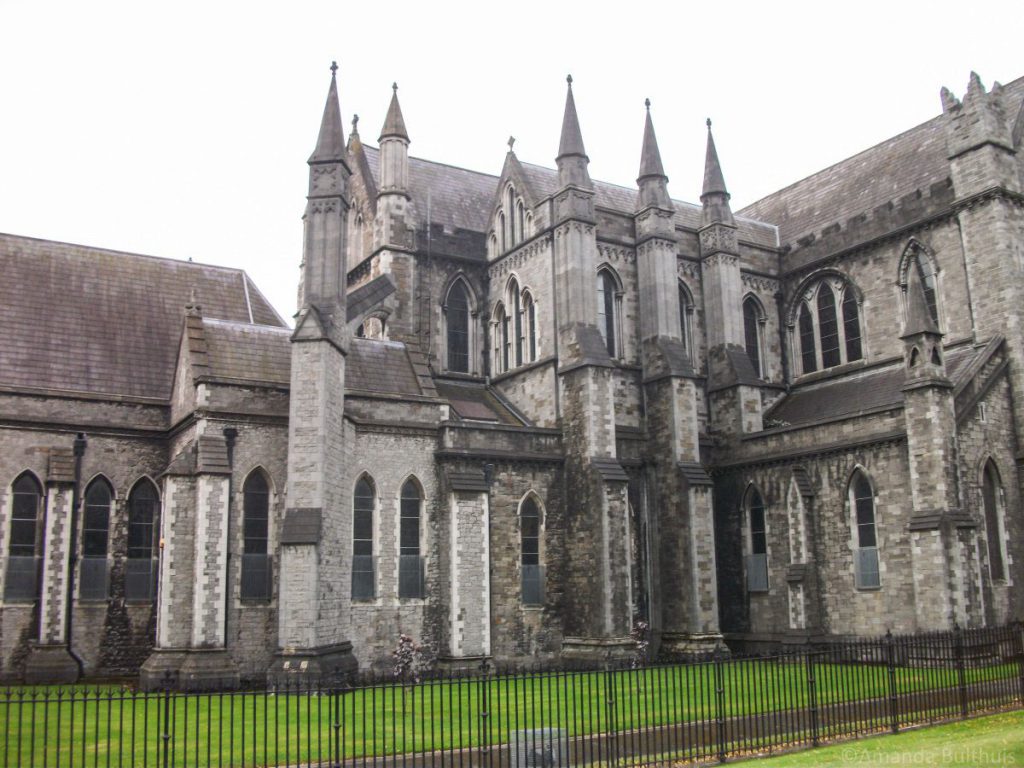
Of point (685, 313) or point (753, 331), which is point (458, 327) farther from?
point (753, 331)

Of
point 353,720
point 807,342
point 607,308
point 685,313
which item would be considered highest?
point 685,313

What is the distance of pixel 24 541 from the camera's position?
25.2 metres

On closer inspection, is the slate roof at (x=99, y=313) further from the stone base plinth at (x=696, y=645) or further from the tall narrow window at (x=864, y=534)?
the tall narrow window at (x=864, y=534)

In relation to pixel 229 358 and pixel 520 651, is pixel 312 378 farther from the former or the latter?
pixel 520 651

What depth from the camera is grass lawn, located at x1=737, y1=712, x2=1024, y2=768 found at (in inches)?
509

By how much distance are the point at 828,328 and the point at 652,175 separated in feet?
29.7

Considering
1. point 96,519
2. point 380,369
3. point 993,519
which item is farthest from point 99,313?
point 993,519

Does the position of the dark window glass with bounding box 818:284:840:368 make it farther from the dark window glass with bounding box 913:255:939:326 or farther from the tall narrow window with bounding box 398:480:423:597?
the tall narrow window with bounding box 398:480:423:597

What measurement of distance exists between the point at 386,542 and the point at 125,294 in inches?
474

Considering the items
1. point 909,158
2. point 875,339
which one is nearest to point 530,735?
point 875,339

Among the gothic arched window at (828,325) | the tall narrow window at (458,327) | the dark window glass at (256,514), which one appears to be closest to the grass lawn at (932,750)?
the dark window glass at (256,514)

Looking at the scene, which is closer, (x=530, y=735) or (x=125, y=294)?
(x=530, y=735)

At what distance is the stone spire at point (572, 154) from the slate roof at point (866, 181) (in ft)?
35.4

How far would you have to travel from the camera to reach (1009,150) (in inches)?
1190
